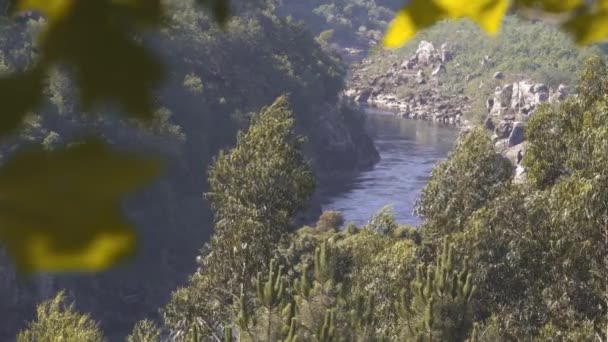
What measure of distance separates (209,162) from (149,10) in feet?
120

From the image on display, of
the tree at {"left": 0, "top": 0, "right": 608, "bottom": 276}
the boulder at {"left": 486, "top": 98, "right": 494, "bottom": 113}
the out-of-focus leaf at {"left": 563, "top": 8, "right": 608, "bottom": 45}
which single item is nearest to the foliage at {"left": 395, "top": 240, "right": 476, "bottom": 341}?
the out-of-focus leaf at {"left": 563, "top": 8, "right": 608, "bottom": 45}

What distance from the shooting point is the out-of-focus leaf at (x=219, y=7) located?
26.5 inches

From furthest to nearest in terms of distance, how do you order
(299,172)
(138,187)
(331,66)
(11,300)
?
(331,66)
(11,300)
(299,172)
(138,187)

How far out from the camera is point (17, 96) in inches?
20.3

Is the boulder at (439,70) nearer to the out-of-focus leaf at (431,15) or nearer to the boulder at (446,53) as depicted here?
the boulder at (446,53)

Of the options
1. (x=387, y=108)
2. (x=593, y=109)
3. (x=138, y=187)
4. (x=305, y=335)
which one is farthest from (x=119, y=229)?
(x=387, y=108)


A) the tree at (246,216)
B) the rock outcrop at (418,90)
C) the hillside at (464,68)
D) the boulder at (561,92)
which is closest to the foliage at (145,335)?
the tree at (246,216)

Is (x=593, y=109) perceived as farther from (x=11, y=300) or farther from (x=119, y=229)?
(x=11, y=300)

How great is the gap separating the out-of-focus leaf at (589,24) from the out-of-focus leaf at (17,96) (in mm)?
520

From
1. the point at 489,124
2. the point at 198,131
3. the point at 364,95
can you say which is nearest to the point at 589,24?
the point at 198,131

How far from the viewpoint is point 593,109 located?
10.7m

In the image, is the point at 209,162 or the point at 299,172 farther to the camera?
the point at 209,162

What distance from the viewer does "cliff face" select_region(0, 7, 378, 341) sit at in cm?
2777

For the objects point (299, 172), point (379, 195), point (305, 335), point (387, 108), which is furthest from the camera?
point (387, 108)
